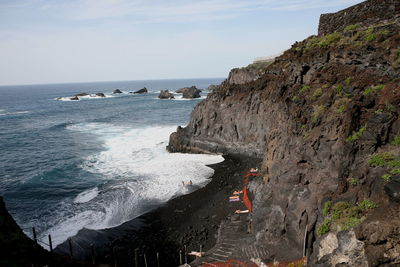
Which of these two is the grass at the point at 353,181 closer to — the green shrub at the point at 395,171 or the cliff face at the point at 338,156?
the cliff face at the point at 338,156

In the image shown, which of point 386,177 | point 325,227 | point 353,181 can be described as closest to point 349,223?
point 325,227

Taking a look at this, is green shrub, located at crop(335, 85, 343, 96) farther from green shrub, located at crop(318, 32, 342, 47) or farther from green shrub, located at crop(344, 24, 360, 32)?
green shrub, located at crop(344, 24, 360, 32)

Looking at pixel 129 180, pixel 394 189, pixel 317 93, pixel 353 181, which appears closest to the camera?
pixel 394 189

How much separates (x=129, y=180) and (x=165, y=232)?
1386 centimetres

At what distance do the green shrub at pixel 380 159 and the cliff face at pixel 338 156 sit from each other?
48mm

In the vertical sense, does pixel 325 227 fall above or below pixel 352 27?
below

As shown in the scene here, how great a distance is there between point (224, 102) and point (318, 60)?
2177 centimetres

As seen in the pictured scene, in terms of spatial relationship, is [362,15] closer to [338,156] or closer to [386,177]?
[338,156]

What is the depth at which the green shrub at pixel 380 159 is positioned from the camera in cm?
1517

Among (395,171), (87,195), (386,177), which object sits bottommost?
(87,195)

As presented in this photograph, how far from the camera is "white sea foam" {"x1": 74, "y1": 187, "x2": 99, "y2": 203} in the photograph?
32.5 m

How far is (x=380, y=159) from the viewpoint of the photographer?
50.4 ft

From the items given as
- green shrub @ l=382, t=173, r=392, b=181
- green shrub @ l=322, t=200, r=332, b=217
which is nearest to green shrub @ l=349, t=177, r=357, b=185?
green shrub @ l=322, t=200, r=332, b=217

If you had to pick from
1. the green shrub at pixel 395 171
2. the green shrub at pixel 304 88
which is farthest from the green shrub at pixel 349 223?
the green shrub at pixel 304 88
